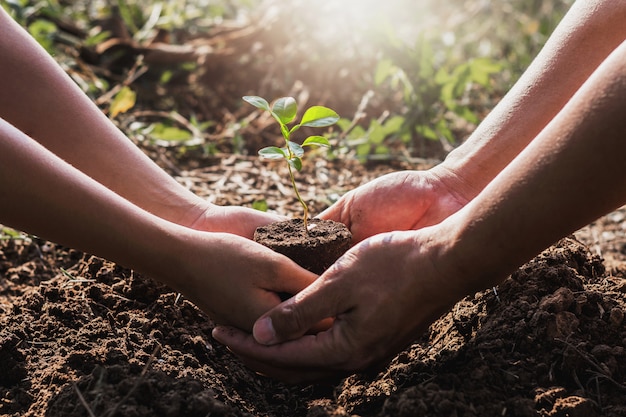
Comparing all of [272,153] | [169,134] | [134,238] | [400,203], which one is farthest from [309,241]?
[169,134]

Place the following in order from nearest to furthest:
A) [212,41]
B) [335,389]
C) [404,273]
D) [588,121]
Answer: [588,121], [404,273], [335,389], [212,41]

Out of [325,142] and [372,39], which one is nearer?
[325,142]

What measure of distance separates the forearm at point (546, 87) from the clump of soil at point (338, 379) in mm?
317

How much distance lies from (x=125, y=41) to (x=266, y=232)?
7.97 feet

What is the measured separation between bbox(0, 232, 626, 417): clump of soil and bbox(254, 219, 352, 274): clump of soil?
310 mm

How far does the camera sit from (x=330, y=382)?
6.29 ft

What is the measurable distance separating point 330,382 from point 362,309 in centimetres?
26

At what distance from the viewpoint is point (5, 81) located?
6.98ft

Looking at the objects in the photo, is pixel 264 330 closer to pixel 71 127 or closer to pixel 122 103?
pixel 71 127

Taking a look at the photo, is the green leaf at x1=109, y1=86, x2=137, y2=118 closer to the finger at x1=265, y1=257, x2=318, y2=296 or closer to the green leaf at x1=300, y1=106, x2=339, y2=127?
the green leaf at x1=300, y1=106, x2=339, y2=127

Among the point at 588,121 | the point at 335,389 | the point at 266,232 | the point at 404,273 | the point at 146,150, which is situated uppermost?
the point at 588,121

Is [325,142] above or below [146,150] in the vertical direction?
above

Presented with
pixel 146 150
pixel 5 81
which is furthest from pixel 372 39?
pixel 5 81

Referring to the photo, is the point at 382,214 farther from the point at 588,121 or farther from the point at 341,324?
the point at 588,121
